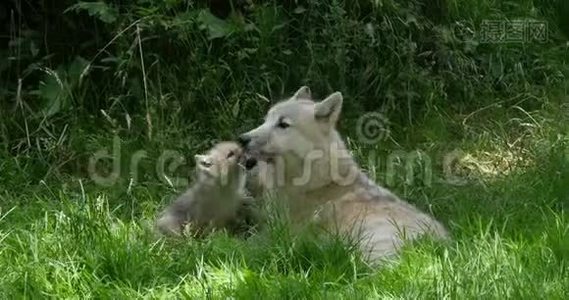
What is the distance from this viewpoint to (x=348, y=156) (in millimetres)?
7094

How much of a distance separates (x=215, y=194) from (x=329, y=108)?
3.14ft

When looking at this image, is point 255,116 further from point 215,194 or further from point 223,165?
point 215,194

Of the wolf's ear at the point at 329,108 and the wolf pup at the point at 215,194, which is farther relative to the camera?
the wolf pup at the point at 215,194

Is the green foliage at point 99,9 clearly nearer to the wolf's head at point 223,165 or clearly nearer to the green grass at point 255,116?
the green grass at point 255,116

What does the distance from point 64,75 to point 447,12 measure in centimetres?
361

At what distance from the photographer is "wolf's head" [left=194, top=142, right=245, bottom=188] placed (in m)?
7.32

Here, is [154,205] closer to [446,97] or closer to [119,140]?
[119,140]

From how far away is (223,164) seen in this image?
7363mm

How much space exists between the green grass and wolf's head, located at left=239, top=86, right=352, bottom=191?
0.81m

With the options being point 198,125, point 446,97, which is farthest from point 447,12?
point 198,125

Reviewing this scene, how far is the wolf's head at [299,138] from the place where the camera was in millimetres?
7043

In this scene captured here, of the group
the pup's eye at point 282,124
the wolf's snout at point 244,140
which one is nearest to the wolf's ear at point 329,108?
the pup's eye at point 282,124

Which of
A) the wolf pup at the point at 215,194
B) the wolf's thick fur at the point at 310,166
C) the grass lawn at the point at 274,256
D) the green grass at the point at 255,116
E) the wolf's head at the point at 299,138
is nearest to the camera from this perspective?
the grass lawn at the point at 274,256

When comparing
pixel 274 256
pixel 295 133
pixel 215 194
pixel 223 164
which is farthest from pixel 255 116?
pixel 274 256
